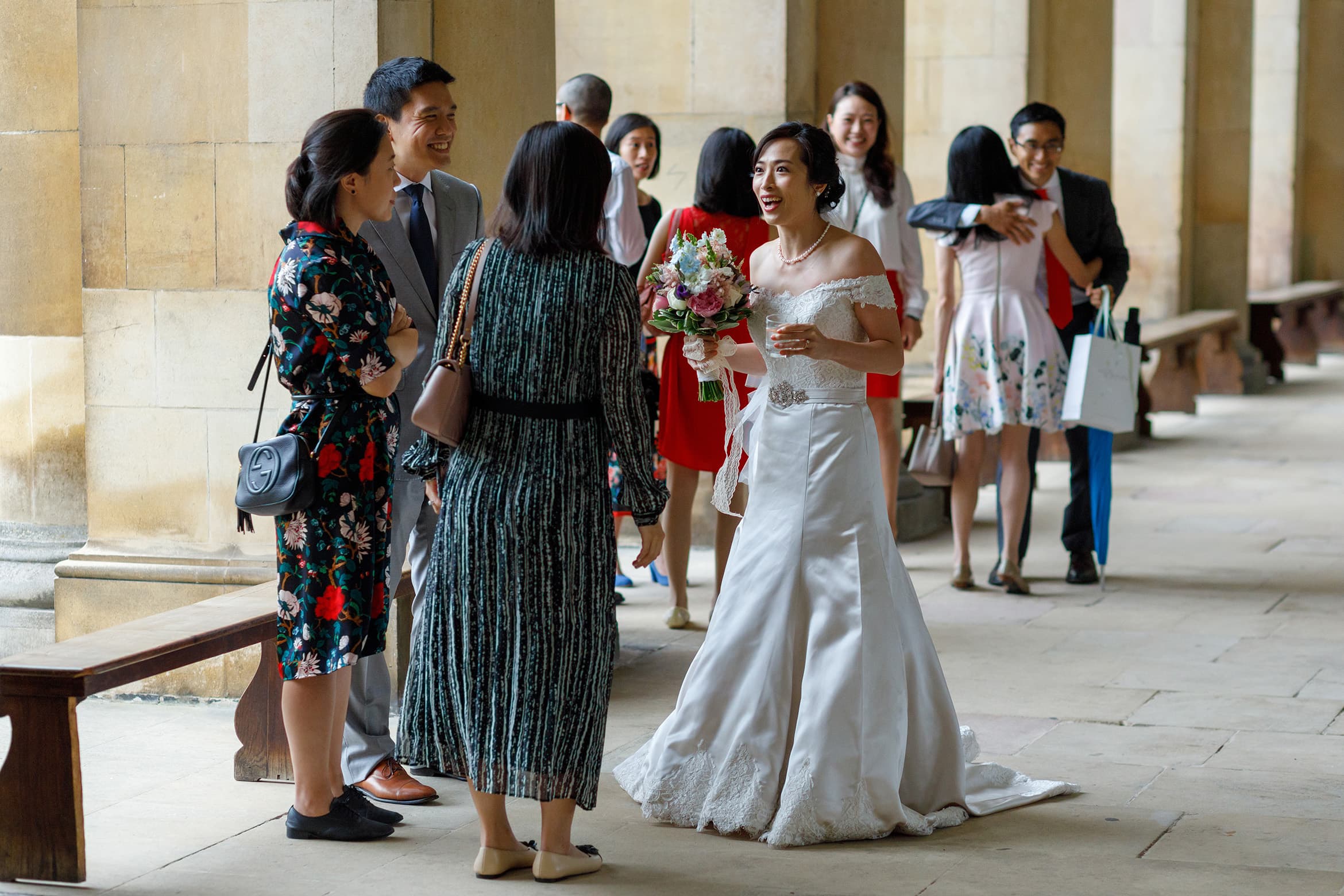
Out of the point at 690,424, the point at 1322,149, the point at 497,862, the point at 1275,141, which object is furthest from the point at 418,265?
the point at 1322,149

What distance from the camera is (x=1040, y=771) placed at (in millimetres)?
5109

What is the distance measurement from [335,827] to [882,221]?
4.08m

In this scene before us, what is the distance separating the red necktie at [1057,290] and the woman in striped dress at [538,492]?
400cm

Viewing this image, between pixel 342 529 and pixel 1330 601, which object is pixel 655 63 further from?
pixel 342 529

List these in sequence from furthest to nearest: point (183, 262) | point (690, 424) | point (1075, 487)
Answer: point (1075, 487) → point (690, 424) → point (183, 262)

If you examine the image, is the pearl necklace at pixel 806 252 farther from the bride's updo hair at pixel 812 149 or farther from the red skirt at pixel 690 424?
the red skirt at pixel 690 424

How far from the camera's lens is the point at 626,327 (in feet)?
Answer: 13.2

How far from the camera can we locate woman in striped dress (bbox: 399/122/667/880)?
13.0 ft

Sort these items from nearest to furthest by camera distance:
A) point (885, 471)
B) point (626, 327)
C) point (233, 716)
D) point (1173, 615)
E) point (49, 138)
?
point (626, 327)
point (233, 716)
point (49, 138)
point (1173, 615)
point (885, 471)

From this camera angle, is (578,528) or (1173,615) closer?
(578,528)

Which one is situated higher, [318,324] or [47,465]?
[318,324]

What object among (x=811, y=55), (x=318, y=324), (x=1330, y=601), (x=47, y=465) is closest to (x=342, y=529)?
(x=318, y=324)

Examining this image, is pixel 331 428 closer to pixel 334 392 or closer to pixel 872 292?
pixel 334 392

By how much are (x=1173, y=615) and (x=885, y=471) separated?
4.82 feet
